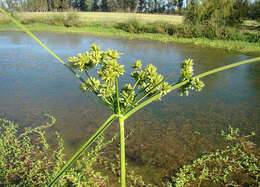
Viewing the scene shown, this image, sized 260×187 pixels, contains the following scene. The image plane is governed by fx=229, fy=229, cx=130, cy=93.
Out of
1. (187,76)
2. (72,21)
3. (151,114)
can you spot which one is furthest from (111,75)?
(72,21)

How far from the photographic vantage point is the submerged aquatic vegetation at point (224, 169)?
6.49ft

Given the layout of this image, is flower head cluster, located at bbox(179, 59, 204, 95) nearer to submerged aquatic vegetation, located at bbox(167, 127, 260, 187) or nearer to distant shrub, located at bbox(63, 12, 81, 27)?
submerged aquatic vegetation, located at bbox(167, 127, 260, 187)

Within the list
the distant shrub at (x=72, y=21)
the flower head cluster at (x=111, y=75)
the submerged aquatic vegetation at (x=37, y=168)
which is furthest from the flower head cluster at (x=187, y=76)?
the distant shrub at (x=72, y=21)

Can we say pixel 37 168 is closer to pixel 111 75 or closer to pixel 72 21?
pixel 111 75

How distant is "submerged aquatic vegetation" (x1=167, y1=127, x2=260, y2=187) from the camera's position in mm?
1979

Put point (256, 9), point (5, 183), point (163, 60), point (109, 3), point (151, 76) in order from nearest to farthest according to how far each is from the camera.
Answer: point (151, 76) → point (5, 183) → point (163, 60) → point (256, 9) → point (109, 3)

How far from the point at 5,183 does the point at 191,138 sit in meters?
1.90

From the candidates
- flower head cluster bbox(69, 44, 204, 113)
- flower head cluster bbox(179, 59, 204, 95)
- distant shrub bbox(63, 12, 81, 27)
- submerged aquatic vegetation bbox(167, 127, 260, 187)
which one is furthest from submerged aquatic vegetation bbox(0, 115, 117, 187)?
distant shrub bbox(63, 12, 81, 27)

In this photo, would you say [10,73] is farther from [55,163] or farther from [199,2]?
[199,2]

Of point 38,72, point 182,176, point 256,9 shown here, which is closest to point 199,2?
point 256,9

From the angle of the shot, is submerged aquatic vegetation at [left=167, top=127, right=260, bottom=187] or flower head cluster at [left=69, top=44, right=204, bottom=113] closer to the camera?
flower head cluster at [left=69, top=44, right=204, bottom=113]

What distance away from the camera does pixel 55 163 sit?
2045mm

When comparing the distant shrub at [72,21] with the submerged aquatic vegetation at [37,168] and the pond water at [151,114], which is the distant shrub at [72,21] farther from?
the submerged aquatic vegetation at [37,168]

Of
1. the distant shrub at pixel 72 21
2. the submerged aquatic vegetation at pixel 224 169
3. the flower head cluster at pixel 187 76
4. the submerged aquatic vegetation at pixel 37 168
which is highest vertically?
the distant shrub at pixel 72 21
